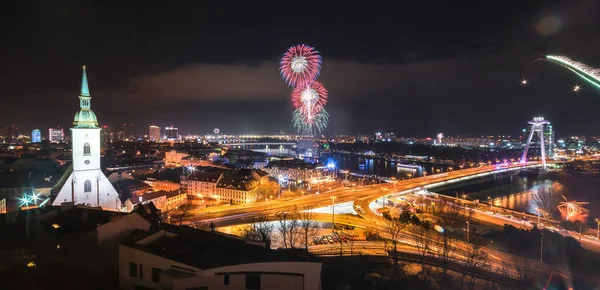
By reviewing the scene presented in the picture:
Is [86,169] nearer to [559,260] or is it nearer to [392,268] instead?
[392,268]

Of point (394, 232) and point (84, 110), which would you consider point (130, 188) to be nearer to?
point (84, 110)

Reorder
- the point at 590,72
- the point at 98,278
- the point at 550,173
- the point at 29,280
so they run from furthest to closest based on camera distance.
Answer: the point at 550,173, the point at 590,72, the point at 98,278, the point at 29,280

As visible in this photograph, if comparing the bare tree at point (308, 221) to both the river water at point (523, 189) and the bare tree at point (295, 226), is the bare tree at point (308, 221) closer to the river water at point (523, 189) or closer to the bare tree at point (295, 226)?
the bare tree at point (295, 226)

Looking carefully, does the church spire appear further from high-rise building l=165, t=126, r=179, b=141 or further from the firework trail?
high-rise building l=165, t=126, r=179, b=141

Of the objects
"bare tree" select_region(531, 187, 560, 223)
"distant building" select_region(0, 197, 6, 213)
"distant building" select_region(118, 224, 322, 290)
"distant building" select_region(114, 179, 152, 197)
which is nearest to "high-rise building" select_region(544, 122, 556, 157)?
"bare tree" select_region(531, 187, 560, 223)

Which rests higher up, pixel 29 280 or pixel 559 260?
pixel 29 280

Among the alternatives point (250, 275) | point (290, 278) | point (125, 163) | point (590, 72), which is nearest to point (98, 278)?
point (250, 275)

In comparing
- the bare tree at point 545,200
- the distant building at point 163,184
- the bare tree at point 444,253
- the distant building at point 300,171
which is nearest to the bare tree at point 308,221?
the bare tree at point 444,253
